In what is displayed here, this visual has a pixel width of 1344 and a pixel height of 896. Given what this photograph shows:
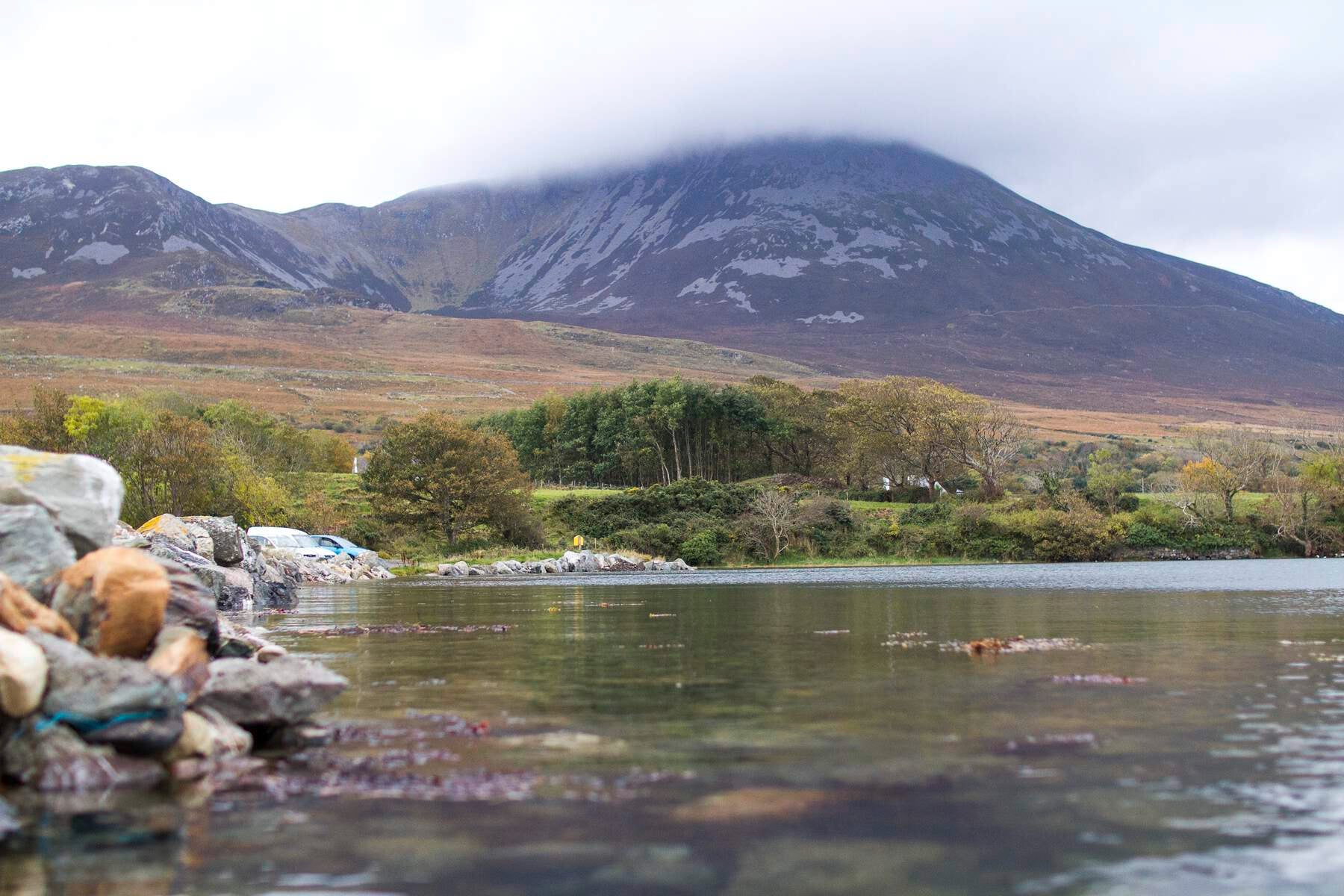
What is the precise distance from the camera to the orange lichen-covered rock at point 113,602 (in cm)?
1228

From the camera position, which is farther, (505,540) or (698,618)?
(505,540)

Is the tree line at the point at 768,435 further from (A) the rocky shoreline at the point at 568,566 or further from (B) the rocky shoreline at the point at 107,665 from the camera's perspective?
(B) the rocky shoreline at the point at 107,665

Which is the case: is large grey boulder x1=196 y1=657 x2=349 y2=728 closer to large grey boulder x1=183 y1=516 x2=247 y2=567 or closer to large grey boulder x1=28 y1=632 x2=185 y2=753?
large grey boulder x1=28 y1=632 x2=185 y2=753

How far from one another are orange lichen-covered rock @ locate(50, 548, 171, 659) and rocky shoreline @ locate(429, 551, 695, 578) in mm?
54553

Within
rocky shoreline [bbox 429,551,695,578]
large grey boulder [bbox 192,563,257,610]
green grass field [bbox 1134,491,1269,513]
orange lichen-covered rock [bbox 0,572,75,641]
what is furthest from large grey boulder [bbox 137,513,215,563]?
green grass field [bbox 1134,491,1269,513]

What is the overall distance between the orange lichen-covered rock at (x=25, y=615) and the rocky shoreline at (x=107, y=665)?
16mm

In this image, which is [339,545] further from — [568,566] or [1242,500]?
[1242,500]

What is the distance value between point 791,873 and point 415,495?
75.8 m

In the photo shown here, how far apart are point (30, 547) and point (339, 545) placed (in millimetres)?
61436

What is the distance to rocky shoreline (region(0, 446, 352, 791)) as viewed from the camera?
10375 mm

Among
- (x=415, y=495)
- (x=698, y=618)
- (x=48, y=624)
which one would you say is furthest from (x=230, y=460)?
(x=48, y=624)

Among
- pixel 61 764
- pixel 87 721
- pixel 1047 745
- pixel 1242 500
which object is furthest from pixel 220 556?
pixel 1242 500

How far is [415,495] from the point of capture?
8100 cm

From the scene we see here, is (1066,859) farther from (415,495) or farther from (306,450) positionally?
(306,450)
